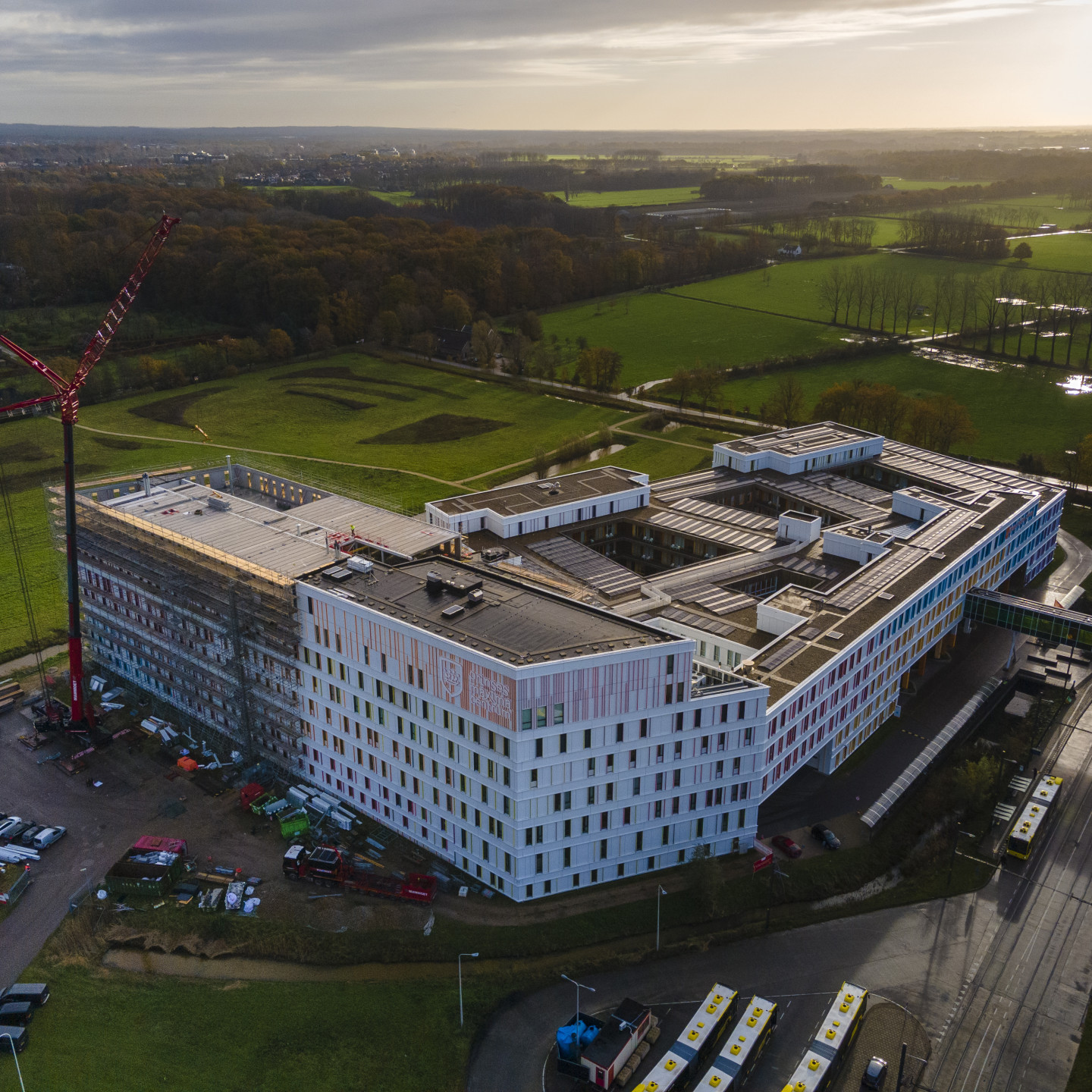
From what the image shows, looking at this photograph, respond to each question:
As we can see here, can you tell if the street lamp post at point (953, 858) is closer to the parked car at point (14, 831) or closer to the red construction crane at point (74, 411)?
the parked car at point (14, 831)

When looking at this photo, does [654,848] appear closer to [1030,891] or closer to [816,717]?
[816,717]

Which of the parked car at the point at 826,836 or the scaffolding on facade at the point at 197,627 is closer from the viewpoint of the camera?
the parked car at the point at 826,836

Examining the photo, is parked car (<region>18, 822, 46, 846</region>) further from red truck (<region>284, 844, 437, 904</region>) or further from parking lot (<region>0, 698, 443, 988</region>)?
red truck (<region>284, 844, 437, 904</region>)

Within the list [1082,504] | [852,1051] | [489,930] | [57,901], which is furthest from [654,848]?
[1082,504]

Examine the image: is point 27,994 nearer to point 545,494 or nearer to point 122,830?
point 122,830

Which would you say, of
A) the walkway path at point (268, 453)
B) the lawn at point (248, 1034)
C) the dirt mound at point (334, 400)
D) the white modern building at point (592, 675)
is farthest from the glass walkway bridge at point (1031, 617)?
the dirt mound at point (334, 400)
